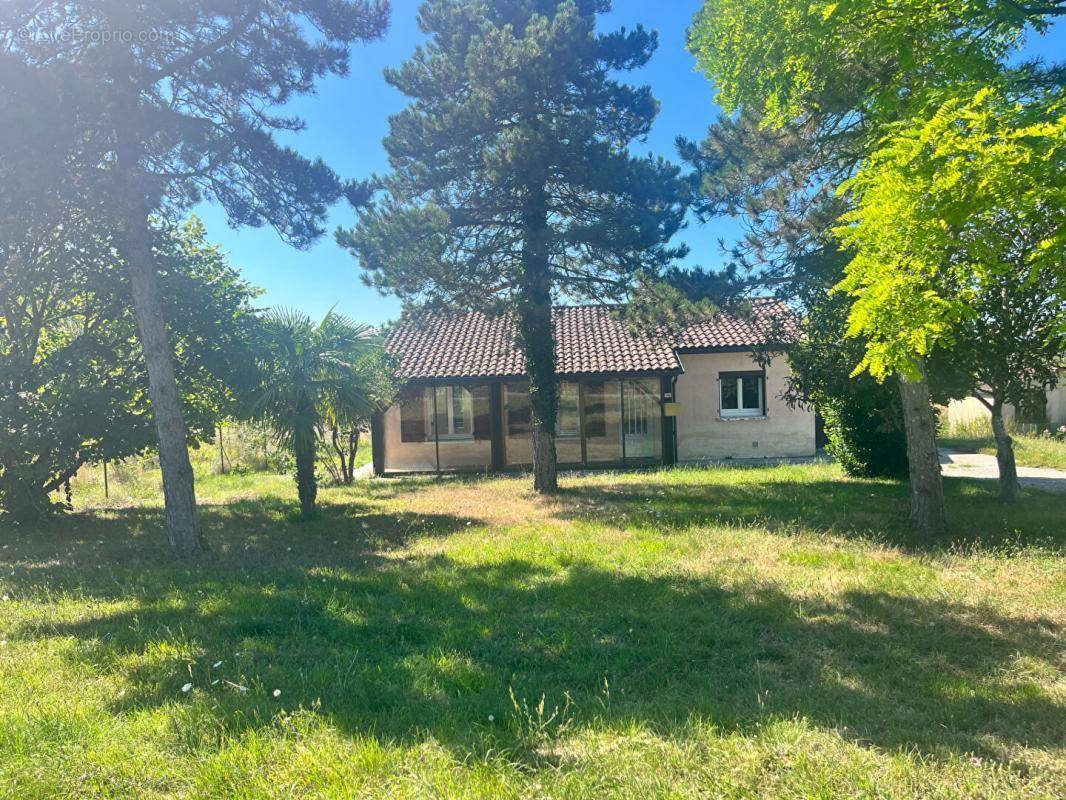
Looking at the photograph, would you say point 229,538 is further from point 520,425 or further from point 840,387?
point 840,387

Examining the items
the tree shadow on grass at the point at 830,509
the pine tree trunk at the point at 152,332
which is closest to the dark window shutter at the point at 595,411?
the tree shadow on grass at the point at 830,509

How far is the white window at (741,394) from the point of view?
17672 mm

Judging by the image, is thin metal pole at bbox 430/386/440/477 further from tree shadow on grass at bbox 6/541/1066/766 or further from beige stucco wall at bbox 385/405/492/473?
tree shadow on grass at bbox 6/541/1066/766

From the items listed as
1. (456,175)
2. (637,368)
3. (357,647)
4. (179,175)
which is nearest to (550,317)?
(456,175)

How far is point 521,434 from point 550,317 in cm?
599

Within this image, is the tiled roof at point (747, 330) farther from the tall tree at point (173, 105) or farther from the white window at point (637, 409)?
the tall tree at point (173, 105)

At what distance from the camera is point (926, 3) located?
512cm

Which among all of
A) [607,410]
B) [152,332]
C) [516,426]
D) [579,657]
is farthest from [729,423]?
[579,657]

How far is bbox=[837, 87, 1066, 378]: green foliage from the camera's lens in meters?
3.77

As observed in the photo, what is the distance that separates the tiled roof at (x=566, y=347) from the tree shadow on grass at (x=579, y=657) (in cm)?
1061

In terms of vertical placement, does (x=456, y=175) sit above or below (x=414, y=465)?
above

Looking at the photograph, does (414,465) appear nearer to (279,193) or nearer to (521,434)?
(521,434)

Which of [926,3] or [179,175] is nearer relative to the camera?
[926,3]

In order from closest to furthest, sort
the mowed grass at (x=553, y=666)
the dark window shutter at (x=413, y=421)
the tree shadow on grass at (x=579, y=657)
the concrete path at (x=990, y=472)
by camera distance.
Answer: the mowed grass at (x=553, y=666) → the tree shadow on grass at (x=579, y=657) → the concrete path at (x=990, y=472) → the dark window shutter at (x=413, y=421)
